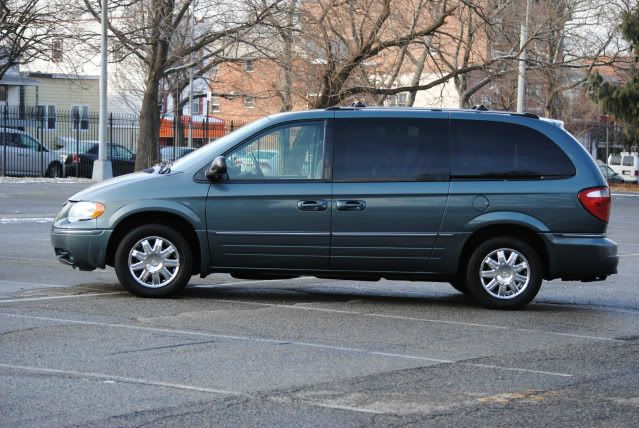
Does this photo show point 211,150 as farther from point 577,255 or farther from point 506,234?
point 577,255

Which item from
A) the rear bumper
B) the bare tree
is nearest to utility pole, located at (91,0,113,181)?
the bare tree

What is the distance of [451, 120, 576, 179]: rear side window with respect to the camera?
34.6ft

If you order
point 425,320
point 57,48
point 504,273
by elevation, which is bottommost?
point 425,320

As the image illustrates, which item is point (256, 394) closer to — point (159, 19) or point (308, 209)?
point (308, 209)

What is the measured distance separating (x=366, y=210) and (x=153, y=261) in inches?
79.8

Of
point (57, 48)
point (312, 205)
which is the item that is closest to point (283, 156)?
point (312, 205)

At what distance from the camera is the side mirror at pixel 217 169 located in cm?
1032

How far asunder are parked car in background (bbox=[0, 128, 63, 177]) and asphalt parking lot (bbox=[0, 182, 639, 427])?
28.3 meters

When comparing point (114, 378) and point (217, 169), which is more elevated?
point (217, 169)

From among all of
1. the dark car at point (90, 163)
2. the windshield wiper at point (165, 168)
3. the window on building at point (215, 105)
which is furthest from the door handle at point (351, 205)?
the window on building at point (215, 105)

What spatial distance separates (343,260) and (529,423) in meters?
4.44

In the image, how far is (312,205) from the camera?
408 inches

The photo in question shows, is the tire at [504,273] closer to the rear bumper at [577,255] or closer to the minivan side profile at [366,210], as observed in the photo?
the minivan side profile at [366,210]

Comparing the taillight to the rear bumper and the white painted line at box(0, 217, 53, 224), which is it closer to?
the rear bumper
